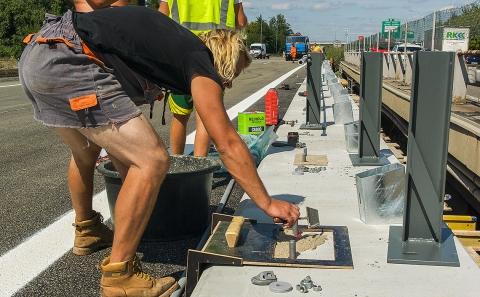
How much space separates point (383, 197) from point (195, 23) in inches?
93.4

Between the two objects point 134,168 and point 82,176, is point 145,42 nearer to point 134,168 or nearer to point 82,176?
point 134,168

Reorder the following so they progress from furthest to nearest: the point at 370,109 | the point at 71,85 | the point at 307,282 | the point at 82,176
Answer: the point at 370,109 → the point at 82,176 → the point at 307,282 → the point at 71,85

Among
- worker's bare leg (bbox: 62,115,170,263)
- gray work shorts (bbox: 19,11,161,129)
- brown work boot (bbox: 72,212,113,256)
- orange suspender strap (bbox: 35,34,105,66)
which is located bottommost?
brown work boot (bbox: 72,212,113,256)

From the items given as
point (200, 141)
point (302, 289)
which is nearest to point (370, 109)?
point (200, 141)

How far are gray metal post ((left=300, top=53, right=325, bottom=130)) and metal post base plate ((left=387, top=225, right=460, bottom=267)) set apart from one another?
4.45 metres

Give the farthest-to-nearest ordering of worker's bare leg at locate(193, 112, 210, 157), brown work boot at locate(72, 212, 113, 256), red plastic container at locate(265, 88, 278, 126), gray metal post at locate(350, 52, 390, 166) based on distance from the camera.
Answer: red plastic container at locate(265, 88, 278, 126) < gray metal post at locate(350, 52, 390, 166) < worker's bare leg at locate(193, 112, 210, 157) < brown work boot at locate(72, 212, 113, 256)

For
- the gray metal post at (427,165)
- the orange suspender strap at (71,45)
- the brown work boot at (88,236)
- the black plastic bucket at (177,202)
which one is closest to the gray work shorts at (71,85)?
the orange suspender strap at (71,45)

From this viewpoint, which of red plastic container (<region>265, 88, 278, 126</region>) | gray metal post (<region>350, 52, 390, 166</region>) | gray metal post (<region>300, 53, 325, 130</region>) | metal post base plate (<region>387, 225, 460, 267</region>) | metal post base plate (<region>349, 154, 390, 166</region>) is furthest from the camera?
red plastic container (<region>265, 88, 278, 126</region>)

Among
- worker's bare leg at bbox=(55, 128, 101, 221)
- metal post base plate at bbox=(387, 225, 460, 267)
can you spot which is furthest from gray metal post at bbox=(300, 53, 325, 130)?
worker's bare leg at bbox=(55, 128, 101, 221)

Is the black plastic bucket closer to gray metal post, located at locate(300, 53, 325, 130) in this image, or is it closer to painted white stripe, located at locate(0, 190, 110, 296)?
painted white stripe, located at locate(0, 190, 110, 296)

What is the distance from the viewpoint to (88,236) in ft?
12.0

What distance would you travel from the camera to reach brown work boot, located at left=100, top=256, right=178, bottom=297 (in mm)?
2797

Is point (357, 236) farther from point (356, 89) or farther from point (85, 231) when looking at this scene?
point (356, 89)

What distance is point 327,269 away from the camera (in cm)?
300
